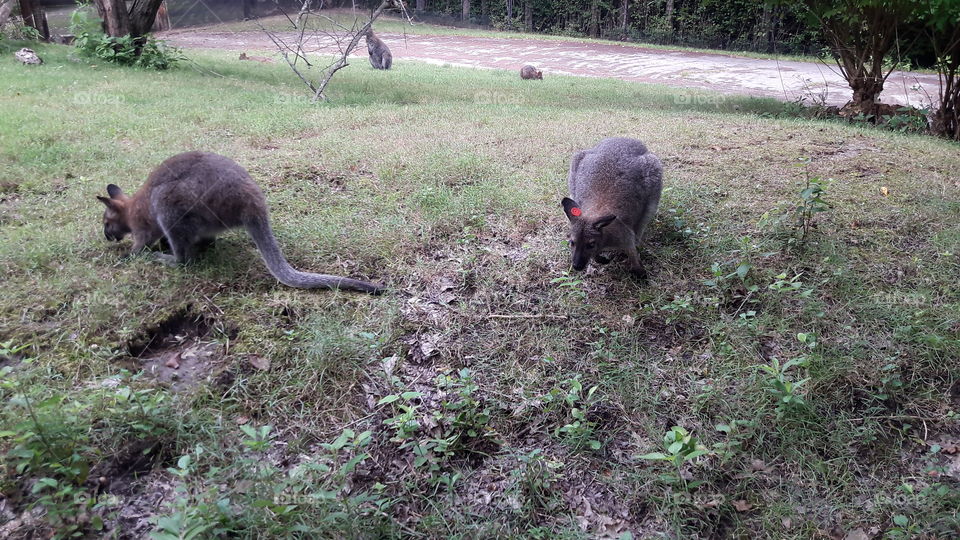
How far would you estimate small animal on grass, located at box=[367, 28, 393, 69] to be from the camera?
16.7 m

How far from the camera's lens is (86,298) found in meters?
3.74

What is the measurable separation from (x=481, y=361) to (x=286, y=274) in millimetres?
1516

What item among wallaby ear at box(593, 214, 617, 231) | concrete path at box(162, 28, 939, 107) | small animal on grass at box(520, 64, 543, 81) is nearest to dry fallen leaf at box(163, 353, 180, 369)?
wallaby ear at box(593, 214, 617, 231)

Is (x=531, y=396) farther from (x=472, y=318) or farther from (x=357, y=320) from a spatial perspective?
(x=357, y=320)

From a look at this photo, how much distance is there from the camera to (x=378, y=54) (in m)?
16.8

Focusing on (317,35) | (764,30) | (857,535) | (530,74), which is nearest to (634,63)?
(530,74)

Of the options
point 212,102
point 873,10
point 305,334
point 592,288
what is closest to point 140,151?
point 212,102

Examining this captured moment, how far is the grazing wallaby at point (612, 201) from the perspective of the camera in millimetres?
4355

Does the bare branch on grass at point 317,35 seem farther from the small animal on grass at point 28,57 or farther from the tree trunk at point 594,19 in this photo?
the tree trunk at point 594,19

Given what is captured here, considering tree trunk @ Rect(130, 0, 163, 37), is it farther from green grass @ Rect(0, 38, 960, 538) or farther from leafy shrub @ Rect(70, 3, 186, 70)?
green grass @ Rect(0, 38, 960, 538)

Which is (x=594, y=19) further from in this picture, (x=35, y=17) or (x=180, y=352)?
(x=180, y=352)

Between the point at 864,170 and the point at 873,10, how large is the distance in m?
5.23

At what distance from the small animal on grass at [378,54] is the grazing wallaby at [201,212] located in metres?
13.5

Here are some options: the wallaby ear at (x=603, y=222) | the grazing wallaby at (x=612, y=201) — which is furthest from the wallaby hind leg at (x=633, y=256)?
the wallaby ear at (x=603, y=222)
